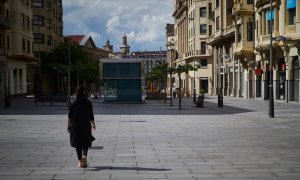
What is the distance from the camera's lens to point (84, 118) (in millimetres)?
8883

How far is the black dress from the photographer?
8.78 m

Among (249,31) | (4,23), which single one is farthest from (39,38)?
(249,31)

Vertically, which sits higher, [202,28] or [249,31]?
[202,28]

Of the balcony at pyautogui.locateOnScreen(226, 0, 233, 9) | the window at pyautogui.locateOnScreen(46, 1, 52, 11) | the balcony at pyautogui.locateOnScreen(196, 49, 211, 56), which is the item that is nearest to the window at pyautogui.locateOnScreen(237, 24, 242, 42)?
the balcony at pyautogui.locateOnScreen(226, 0, 233, 9)

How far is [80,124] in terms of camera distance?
8.84m

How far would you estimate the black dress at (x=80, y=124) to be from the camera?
8.78 m

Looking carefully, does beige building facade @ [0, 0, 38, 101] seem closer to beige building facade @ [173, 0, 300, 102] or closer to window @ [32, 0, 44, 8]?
window @ [32, 0, 44, 8]

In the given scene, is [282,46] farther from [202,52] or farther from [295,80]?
[202,52]

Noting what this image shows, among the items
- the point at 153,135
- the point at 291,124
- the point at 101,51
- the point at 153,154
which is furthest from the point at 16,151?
the point at 101,51

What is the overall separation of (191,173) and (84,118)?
7.98ft

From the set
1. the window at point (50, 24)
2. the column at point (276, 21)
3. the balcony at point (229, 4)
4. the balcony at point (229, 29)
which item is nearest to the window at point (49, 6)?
the window at point (50, 24)

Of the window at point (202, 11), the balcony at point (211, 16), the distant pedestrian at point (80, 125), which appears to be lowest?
the distant pedestrian at point (80, 125)

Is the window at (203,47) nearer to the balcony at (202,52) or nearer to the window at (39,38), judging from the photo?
the balcony at (202,52)

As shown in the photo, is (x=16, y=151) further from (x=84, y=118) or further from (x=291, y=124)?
(x=291, y=124)
